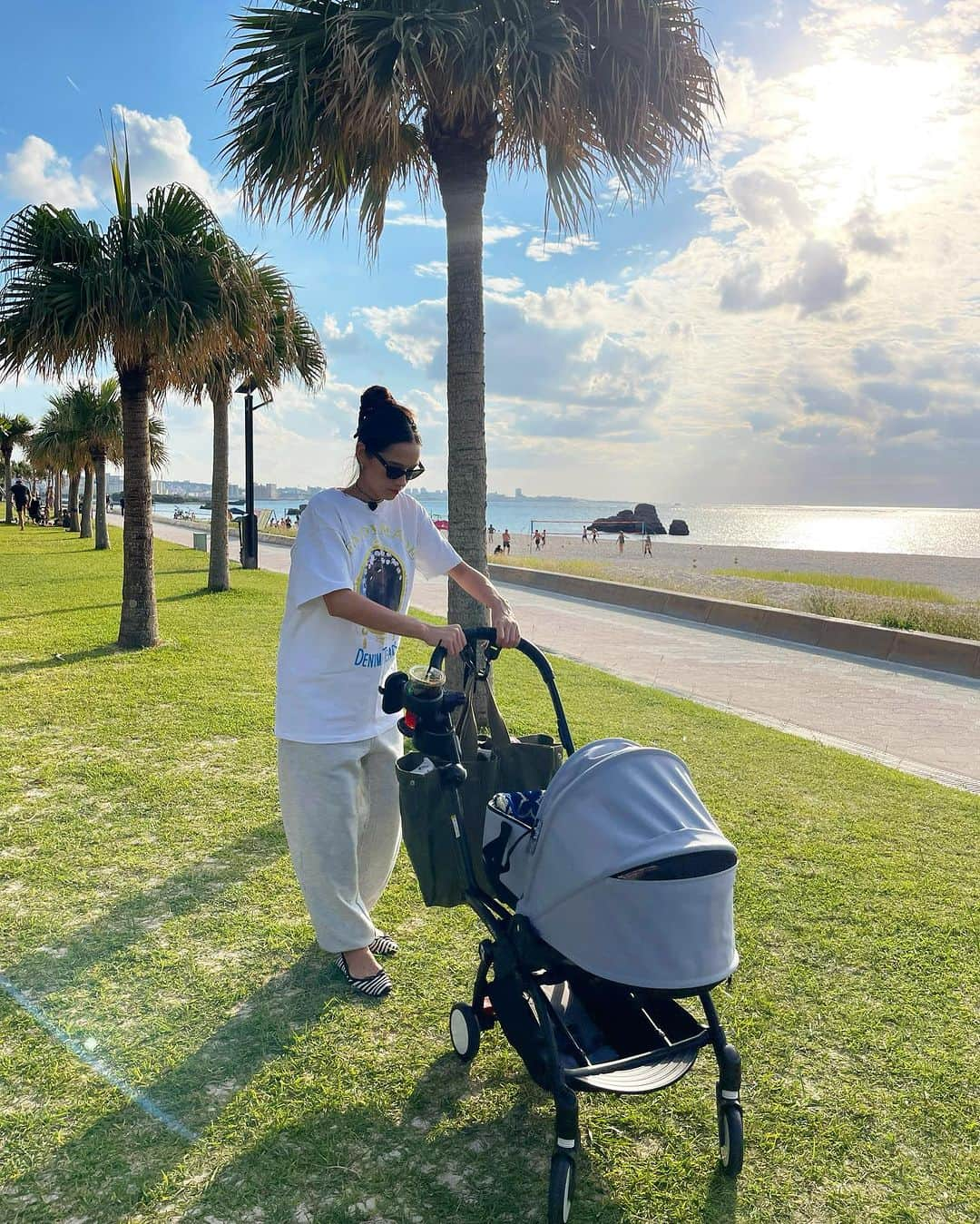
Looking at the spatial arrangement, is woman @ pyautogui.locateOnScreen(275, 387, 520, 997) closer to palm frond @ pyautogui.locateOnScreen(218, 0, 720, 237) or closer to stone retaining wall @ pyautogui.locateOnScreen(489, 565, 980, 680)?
palm frond @ pyautogui.locateOnScreen(218, 0, 720, 237)

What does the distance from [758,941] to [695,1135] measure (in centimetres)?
122

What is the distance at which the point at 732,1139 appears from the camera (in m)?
2.14

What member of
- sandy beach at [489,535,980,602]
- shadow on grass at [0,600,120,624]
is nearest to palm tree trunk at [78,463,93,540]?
sandy beach at [489,535,980,602]

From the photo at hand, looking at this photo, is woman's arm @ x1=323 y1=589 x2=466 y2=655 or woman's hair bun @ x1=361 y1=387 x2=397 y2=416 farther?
woman's hair bun @ x1=361 y1=387 x2=397 y2=416

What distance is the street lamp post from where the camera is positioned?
18.7 metres

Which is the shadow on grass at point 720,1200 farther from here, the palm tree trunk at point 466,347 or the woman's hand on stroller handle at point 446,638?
the palm tree trunk at point 466,347

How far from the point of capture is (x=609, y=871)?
192 cm

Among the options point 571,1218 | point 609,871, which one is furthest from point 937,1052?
point 609,871

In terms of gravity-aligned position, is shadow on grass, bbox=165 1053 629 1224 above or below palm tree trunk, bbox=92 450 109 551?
below

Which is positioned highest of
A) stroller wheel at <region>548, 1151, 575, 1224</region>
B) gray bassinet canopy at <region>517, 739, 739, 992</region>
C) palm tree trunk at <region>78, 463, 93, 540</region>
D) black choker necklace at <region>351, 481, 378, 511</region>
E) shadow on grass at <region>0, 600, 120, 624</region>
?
palm tree trunk at <region>78, 463, 93, 540</region>

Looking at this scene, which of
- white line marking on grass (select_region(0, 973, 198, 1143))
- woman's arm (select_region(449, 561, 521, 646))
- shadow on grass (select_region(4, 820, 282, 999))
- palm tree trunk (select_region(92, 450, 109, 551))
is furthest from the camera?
palm tree trunk (select_region(92, 450, 109, 551))

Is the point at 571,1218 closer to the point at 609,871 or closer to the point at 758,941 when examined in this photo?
the point at 609,871

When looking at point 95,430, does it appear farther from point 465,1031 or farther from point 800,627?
point 465,1031

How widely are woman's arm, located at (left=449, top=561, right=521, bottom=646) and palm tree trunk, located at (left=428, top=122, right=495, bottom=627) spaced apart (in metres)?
2.47
